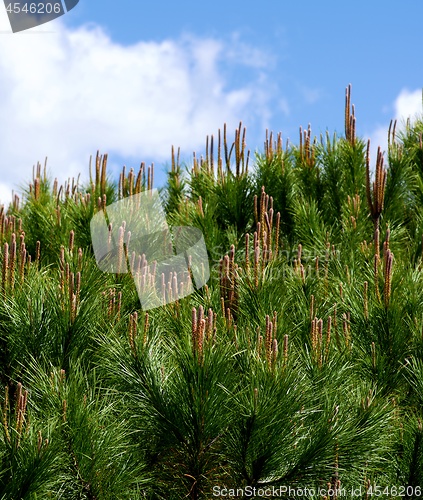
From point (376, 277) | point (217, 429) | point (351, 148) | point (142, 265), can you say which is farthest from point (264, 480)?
point (351, 148)

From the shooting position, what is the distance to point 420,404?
115 inches

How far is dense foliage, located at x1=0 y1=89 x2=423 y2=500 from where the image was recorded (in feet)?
7.81

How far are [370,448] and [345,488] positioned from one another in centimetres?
17

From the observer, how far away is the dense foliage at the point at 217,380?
238 centimetres

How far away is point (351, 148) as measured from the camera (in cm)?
494

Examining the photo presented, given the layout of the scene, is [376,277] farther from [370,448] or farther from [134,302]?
[134,302]

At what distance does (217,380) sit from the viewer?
237cm

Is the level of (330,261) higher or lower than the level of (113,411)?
higher

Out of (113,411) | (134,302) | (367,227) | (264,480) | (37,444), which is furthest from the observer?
(367,227)

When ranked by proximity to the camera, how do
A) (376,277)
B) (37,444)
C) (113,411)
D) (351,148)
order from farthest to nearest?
(351,148) < (376,277) < (113,411) < (37,444)

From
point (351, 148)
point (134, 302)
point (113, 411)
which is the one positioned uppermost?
point (351, 148)

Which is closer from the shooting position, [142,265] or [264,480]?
[264,480]

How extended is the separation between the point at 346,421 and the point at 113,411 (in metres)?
0.93

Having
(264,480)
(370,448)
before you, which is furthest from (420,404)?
(264,480)
